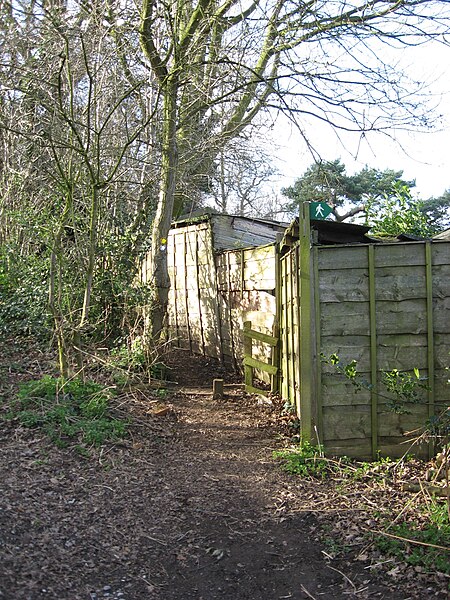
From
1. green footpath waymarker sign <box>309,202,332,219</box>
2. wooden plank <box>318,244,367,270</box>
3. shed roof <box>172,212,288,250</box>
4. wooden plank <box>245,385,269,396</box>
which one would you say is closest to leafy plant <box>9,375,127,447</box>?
wooden plank <box>245,385,269,396</box>

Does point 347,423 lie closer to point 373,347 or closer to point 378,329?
point 373,347

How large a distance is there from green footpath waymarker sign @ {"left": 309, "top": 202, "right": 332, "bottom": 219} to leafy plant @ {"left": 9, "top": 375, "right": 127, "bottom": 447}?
2.92 metres

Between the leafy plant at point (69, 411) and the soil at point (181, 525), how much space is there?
0.51ft

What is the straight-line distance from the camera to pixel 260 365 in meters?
8.29

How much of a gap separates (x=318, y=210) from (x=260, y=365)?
3132 mm

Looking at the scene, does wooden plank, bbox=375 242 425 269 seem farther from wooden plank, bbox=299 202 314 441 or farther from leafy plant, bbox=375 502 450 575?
leafy plant, bbox=375 502 450 575

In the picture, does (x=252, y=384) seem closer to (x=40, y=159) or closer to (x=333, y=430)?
(x=333, y=430)

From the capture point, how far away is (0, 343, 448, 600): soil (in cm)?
356

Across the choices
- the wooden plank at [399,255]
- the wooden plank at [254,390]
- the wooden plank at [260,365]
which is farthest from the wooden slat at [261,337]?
the wooden plank at [399,255]

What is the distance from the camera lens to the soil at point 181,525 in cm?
356

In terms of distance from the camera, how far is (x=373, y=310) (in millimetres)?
5777

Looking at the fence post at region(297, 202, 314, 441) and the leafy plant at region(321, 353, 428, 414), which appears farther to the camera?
the fence post at region(297, 202, 314, 441)

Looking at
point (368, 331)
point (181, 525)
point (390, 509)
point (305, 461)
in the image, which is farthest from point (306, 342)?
point (181, 525)

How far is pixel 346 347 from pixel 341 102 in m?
4.04
